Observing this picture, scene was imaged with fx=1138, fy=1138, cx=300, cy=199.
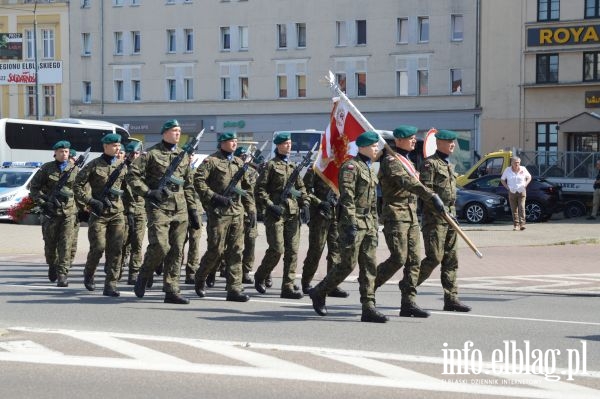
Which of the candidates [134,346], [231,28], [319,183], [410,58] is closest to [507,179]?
[319,183]

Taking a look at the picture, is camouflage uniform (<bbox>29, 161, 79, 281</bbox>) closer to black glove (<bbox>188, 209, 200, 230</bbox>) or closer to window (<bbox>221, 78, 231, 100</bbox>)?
black glove (<bbox>188, 209, 200, 230</bbox>)

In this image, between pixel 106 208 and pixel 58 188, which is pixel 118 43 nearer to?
pixel 58 188

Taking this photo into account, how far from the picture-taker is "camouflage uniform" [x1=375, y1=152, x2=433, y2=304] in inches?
435

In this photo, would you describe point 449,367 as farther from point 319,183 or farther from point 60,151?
point 60,151

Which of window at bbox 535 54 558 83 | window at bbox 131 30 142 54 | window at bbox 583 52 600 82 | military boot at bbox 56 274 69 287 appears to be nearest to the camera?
military boot at bbox 56 274 69 287

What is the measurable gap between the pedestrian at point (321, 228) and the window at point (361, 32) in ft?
137

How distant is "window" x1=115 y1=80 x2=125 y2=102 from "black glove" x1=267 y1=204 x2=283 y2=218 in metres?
48.5

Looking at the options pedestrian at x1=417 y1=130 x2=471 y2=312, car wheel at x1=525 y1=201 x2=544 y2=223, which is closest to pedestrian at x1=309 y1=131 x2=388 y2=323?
Answer: pedestrian at x1=417 y1=130 x2=471 y2=312

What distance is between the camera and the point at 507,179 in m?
26.3

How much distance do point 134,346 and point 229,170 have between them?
3938mm

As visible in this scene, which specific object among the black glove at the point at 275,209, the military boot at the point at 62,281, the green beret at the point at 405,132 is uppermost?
the green beret at the point at 405,132

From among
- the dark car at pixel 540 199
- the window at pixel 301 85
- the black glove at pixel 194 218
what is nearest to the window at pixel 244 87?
the window at pixel 301 85

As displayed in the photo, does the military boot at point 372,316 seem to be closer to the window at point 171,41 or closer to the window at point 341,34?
the window at point 341,34

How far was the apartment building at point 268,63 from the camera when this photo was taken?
52625 millimetres
